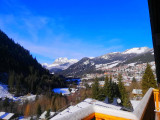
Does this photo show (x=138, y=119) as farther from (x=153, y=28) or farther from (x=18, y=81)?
(x=18, y=81)

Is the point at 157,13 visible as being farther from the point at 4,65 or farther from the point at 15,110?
the point at 4,65

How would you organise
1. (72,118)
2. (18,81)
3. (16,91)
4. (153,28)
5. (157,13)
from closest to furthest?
(72,118)
(157,13)
(153,28)
(16,91)
(18,81)

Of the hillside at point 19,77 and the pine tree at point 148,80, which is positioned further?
the hillside at point 19,77

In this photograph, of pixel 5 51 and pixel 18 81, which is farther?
pixel 5 51

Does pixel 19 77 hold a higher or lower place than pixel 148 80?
higher

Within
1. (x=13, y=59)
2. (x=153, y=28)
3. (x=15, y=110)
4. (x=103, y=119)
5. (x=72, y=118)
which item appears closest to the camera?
(x=72, y=118)

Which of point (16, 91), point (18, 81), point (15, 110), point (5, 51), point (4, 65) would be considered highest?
point (5, 51)

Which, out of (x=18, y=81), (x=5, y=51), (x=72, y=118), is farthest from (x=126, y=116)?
(x=5, y=51)

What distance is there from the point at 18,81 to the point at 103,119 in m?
70.8

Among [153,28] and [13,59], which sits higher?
[13,59]

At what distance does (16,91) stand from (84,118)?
2615 inches

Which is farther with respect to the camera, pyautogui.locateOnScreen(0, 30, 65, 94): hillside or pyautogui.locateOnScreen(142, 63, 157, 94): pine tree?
pyautogui.locateOnScreen(0, 30, 65, 94): hillside

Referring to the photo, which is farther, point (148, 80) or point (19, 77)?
point (19, 77)

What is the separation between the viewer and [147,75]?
18.1 meters
